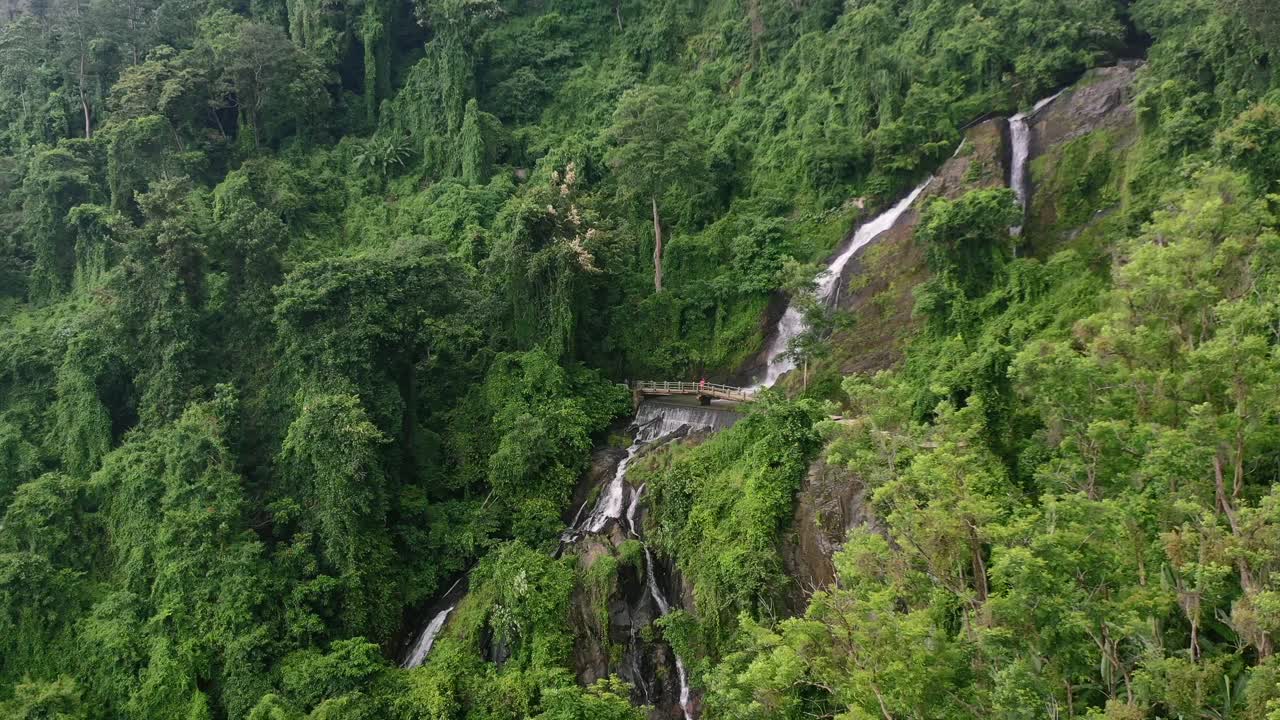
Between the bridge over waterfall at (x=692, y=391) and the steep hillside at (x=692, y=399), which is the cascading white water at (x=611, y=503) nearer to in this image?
the steep hillside at (x=692, y=399)

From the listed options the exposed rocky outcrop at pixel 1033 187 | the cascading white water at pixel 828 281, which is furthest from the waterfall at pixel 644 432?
the exposed rocky outcrop at pixel 1033 187

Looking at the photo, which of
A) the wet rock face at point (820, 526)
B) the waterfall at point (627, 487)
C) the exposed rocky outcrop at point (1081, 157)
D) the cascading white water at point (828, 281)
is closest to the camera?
the wet rock face at point (820, 526)

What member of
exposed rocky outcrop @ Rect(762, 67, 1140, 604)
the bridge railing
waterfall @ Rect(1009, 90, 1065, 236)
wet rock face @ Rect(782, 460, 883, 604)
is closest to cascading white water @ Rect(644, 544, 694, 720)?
wet rock face @ Rect(782, 460, 883, 604)

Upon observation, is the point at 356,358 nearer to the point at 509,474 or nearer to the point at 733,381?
the point at 509,474

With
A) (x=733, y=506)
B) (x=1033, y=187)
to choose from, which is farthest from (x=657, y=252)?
(x=733, y=506)

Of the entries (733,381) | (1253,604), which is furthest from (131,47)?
(1253,604)

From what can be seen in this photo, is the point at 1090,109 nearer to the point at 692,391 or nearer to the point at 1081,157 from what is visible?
the point at 1081,157
